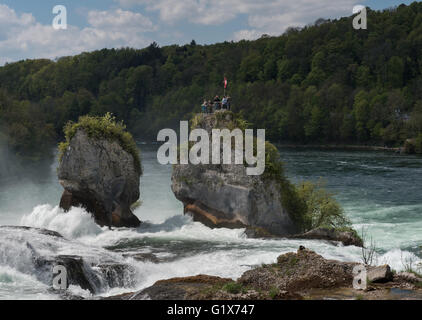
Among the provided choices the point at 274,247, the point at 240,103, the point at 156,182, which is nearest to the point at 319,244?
the point at 274,247

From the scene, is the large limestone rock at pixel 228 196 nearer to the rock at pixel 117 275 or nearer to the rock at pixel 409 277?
the rock at pixel 117 275

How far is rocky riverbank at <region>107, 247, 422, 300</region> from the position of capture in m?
16.5

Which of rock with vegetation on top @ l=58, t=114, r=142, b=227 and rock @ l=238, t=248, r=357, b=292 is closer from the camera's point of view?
rock @ l=238, t=248, r=357, b=292

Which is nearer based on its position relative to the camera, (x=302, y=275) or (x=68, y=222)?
(x=302, y=275)

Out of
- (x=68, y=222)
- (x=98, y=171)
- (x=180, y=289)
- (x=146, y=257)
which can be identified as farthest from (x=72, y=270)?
(x=98, y=171)

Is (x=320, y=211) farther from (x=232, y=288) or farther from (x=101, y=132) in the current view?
(x=232, y=288)

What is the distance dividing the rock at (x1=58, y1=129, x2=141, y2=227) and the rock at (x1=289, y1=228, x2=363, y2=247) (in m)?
12.3

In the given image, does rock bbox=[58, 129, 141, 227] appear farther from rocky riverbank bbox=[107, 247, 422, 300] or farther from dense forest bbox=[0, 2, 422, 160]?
dense forest bbox=[0, 2, 422, 160]

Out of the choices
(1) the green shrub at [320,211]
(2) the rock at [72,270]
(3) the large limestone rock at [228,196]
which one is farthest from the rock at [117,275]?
(1) the green shrub at [320,211]

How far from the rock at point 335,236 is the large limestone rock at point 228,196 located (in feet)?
8.41

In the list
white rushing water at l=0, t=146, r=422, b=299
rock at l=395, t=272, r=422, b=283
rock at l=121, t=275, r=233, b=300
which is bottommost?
white rushing water at l=0, t=146, r=422, b=299

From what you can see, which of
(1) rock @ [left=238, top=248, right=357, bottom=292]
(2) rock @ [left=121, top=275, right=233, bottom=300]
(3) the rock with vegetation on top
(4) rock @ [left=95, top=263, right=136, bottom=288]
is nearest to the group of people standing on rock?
(3) the rock with vegetation on top

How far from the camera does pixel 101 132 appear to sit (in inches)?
1460

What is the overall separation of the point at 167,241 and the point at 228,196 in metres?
5.27
